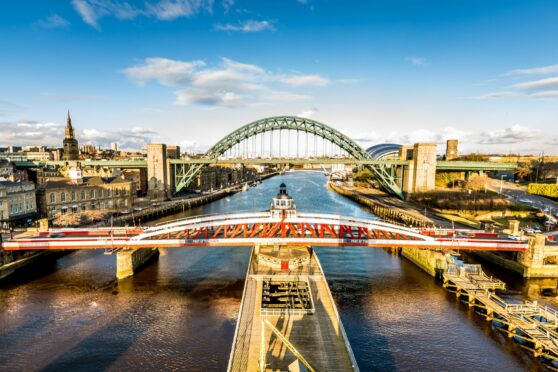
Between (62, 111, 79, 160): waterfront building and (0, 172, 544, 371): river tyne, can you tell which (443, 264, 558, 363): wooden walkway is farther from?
(62, 111, 79, 160): waterfront building

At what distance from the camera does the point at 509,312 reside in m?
20.5

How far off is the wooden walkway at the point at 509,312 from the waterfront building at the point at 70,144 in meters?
124

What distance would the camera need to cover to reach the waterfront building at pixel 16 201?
3825 centimetres

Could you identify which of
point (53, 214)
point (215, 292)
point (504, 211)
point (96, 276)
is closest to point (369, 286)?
point (215, 292)

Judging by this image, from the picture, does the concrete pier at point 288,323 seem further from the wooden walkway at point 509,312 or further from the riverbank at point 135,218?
the riverbank at point 135,218

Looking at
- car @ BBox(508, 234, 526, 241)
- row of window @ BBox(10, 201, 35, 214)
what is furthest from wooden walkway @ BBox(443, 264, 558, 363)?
row of window @ BBox(10, 201, 35, 214)

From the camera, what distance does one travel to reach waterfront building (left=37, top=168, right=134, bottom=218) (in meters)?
44.5

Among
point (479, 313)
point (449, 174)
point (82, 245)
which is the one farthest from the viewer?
point (449, 174)

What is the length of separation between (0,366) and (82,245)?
11.5m

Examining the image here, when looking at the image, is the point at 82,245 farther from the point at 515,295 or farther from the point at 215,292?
the point at 515,295

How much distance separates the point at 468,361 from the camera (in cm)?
1756

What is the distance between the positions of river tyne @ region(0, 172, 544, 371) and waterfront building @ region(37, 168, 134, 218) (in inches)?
639

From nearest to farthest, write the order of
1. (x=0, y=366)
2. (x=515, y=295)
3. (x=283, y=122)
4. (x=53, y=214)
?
(x=0, y=366), (x=515, y=295), (x=53, y=214), (x=283, y=122)

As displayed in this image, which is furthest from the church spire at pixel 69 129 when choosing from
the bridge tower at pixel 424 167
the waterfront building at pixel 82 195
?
the bridge tower at pixel 424 167
